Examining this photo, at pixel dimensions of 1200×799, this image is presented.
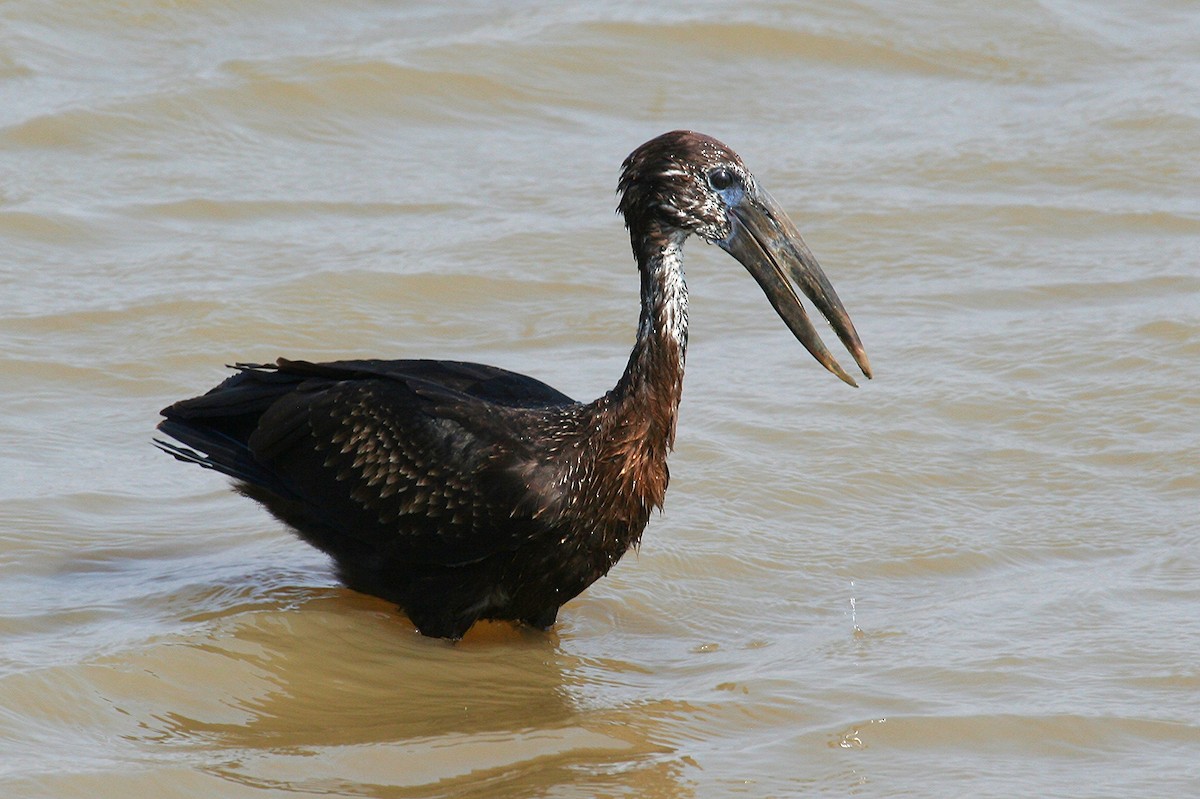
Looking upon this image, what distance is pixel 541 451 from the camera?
5863mm

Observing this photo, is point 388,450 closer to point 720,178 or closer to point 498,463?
point 498,463

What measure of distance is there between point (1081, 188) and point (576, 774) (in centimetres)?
610

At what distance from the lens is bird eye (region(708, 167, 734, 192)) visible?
5.89 meters

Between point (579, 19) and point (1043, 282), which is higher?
point (579, 19)

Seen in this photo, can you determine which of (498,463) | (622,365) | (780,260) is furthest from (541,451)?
(622,365)

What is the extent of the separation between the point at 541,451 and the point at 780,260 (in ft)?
3.19

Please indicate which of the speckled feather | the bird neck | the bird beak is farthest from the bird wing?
the bird beak

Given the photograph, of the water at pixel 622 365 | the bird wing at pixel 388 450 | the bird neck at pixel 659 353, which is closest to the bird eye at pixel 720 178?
the bird neck at pixel 659 353

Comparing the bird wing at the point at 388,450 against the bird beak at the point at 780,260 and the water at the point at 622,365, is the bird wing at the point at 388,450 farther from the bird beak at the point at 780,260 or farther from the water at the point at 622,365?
the bird beak at the point at 780,260

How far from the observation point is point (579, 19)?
12.1 metres

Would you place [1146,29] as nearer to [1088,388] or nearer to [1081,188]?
[1081,188]

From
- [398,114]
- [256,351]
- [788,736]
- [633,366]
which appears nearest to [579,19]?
[398,114]

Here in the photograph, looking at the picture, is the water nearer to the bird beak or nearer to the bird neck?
the bird neck

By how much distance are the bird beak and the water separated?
1.00 metres
